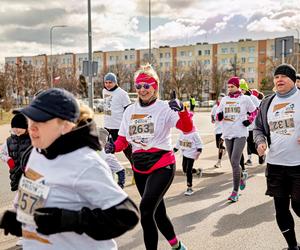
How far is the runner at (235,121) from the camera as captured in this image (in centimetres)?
673

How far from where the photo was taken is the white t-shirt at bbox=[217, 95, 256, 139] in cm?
688

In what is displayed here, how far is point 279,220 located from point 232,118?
2861 mm

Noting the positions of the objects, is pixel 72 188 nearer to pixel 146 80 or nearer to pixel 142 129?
pixel 142 129

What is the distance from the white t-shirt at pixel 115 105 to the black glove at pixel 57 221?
238 inches

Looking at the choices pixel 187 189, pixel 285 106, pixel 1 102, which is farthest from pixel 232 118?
pixel 1 102

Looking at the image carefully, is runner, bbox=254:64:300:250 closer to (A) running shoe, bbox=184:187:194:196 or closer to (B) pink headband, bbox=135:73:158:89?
(B) pink headband, bbox=135:73:158:89

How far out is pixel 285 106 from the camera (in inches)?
177

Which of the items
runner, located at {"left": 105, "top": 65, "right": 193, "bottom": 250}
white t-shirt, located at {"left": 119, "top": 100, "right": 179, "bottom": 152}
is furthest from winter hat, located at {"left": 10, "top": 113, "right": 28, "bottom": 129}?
white t-shirt, located at {"left": 119, "top": 100, "right": 179, "bottom": 152}

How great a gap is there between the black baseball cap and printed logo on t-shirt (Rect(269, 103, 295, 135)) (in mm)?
2891

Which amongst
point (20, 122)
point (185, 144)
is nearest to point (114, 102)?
point (185, 144)

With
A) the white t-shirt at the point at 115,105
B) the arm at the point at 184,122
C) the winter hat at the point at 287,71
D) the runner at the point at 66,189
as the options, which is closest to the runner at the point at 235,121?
the white t-shirt at the point at 115,105

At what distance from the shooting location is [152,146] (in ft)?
14.1

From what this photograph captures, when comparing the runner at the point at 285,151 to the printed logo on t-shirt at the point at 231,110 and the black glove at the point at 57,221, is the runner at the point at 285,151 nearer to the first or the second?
the printed logo on t-shirt at the point at 231,110

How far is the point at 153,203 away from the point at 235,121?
3.40 meters
